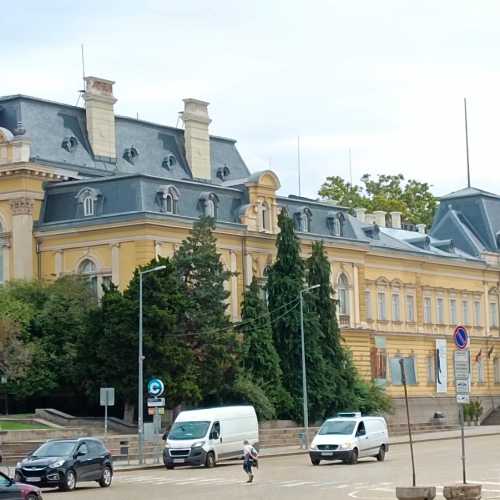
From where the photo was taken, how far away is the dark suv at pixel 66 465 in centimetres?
4306

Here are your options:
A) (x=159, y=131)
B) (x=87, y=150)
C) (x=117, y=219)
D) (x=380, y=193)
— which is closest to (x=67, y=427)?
(x=117, y=219)

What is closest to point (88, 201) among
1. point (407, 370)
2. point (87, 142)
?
point (87, 142)

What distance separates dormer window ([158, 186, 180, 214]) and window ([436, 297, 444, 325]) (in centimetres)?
3265

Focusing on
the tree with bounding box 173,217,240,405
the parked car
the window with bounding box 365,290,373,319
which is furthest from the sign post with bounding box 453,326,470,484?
the window with bounding box 365,290,373,319

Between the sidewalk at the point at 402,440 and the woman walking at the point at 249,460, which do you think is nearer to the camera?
the woman walking at the point at 249,460

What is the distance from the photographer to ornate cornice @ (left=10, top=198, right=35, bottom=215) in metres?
79.4

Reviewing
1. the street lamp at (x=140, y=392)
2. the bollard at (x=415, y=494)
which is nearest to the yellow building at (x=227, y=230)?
the street lamp at (x=140, y=392)

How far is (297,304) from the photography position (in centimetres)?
7881

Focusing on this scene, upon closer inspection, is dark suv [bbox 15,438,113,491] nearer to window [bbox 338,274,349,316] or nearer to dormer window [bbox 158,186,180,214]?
dormer window [bbox 158,186,180,214]

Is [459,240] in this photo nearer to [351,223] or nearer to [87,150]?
[351,223]

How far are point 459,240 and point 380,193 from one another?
1485 centimetres

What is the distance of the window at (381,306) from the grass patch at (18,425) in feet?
125

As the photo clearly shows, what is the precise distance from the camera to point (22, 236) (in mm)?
79812

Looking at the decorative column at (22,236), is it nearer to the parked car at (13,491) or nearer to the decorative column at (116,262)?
the decorative column at (116,262)
